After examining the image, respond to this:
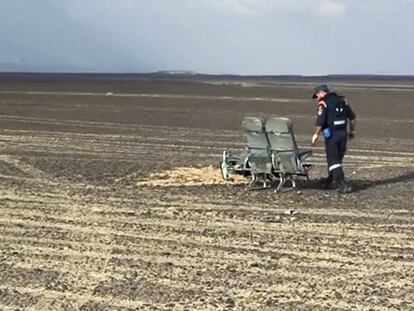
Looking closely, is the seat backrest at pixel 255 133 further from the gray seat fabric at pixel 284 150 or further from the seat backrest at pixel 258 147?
the gray seat fabric at pixel 284 150

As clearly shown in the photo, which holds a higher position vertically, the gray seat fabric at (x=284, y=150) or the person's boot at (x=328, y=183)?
the gray seat fabric at (x=284, y=150)

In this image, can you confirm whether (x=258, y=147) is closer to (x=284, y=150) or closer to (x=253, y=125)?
(x=253, y=125)

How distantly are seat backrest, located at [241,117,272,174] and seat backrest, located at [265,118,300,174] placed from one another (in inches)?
5.4

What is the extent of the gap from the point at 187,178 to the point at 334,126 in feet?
8.83

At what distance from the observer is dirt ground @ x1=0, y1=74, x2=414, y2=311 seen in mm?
7645

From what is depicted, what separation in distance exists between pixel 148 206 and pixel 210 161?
218 inches

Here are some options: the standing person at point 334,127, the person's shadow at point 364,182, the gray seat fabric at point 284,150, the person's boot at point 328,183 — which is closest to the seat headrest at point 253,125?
the gray seat fabric at point 284,150

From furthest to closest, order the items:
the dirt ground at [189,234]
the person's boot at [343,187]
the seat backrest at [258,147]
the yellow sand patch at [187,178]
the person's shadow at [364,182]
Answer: the yellow sand patch at [187,178] < the person's shadow at [364,182] < the seat backrest at [258,147] < the person's boot at [343,187] < the dirt ground at [189,234]

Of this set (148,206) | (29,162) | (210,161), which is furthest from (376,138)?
(148,206)

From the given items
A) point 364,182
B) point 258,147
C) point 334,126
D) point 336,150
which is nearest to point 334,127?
point 334,126

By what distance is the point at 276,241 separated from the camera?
990 centimetres

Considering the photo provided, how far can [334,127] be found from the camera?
13.6m

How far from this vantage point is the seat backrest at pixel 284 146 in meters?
13.7

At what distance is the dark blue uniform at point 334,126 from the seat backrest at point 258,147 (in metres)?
0.88
